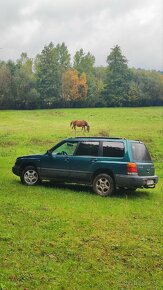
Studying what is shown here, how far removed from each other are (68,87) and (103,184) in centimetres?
6823

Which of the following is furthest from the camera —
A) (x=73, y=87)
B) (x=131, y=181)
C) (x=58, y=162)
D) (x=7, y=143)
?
(x=73, y=87)

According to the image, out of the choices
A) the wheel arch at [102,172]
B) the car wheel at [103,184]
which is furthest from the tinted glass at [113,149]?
the car wheel at [103,184]

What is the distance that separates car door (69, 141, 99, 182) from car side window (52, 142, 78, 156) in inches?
8.0

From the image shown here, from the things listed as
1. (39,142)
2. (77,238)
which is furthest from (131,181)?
(39,142)

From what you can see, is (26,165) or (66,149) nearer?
(66,149)

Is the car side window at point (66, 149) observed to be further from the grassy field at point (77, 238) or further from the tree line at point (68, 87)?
the tree line at point (68, 87)

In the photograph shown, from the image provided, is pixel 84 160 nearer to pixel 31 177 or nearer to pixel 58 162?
pixel 58 162

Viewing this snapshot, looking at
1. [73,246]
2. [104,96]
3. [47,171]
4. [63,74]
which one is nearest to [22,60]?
[63,74]

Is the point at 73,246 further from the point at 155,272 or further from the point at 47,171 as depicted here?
the point at 47,171

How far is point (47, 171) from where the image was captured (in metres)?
15.1

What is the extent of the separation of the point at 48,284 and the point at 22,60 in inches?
4034

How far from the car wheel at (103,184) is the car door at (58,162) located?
48.9 inches

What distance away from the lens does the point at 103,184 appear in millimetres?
13930

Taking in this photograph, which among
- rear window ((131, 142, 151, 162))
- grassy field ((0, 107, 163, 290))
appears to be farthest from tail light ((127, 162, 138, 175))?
grassy field ((0, 107, 163, 290))
